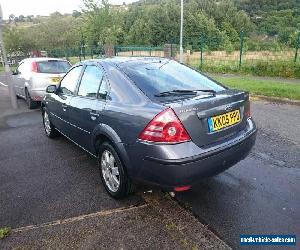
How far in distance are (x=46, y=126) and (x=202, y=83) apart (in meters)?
3.71

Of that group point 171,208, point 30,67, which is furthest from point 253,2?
point 171,208

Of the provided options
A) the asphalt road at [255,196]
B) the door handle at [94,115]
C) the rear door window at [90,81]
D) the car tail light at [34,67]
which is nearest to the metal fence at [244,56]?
the asphalt road at [255,196]

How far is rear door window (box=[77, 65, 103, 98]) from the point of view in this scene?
4.01 m

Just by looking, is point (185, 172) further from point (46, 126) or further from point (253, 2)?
point (253, 2)

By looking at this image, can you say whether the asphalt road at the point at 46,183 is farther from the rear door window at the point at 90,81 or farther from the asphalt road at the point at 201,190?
the rear door window at the point at 90,81

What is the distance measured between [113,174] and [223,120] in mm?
1403

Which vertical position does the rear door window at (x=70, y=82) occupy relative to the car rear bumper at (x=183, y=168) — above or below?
above

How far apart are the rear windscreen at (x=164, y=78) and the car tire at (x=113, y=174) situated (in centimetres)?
81

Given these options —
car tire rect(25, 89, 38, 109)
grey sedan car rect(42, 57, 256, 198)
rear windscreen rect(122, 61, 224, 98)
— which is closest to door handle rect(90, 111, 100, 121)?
grey sedan car rect(42, 57, 256, 198)

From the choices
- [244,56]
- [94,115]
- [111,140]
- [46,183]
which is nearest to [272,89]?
[244,56]

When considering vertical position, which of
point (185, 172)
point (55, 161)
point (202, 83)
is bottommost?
point (55, 161)

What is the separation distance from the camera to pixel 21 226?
323 cm

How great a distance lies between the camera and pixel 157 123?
9.78 ft

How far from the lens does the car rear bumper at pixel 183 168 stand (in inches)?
115
